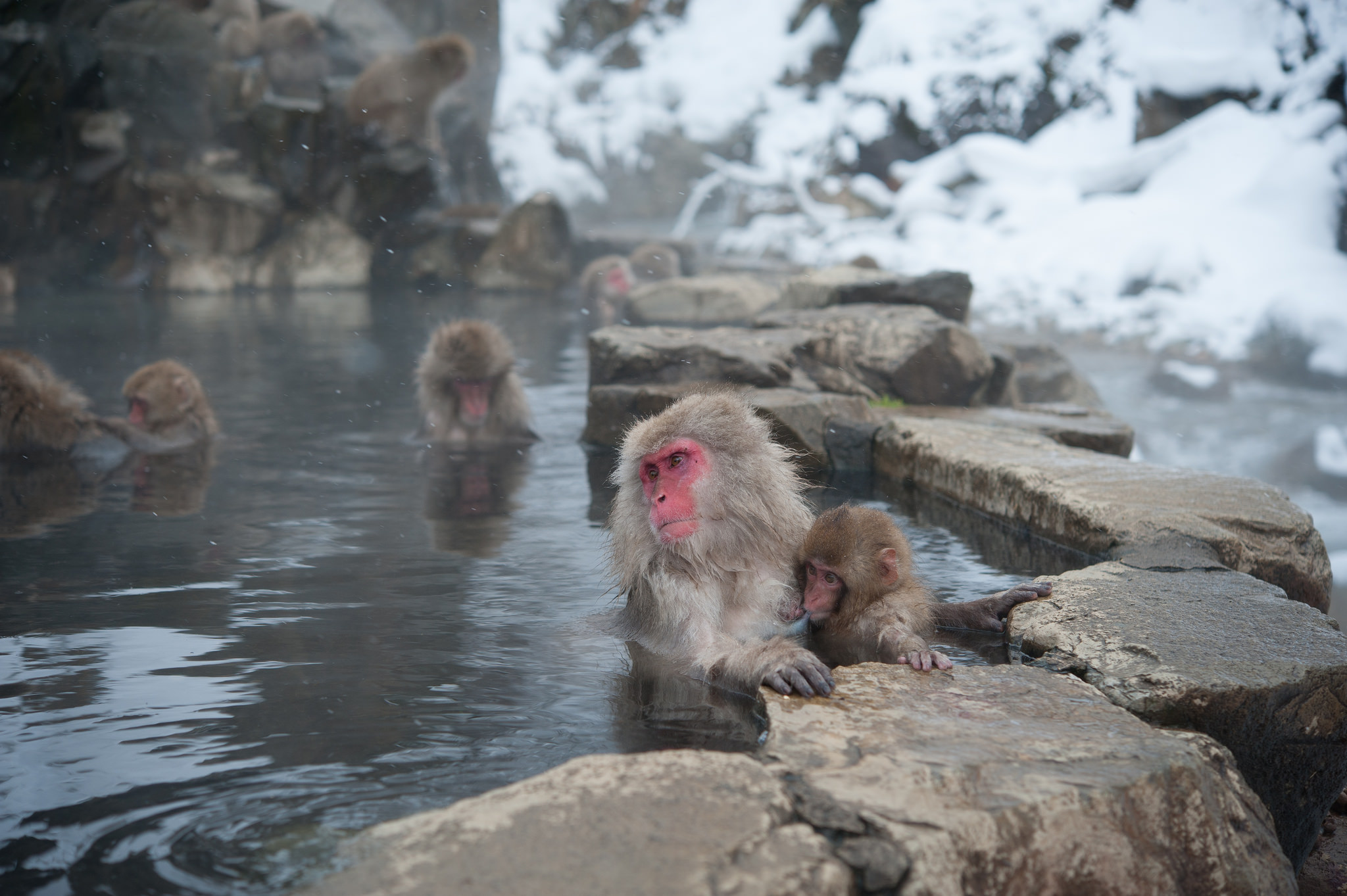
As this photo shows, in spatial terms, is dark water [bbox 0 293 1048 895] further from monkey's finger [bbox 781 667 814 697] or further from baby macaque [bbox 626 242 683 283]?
baby macaque [bbox 626 242 683 283]

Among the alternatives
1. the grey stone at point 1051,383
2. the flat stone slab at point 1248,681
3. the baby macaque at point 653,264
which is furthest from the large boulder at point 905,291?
the baby macaque at point 653,264

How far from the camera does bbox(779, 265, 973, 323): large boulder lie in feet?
24.9

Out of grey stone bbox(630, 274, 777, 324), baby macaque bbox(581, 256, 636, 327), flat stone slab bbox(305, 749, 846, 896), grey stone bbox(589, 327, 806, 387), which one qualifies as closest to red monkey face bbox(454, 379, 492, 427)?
grey stone bbox(589, 327, 806, 387)

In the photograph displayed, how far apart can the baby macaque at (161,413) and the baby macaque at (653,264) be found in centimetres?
844

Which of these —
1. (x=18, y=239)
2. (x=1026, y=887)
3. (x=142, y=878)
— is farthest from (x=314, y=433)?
(x=18, y=239)

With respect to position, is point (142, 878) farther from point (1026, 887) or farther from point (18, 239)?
point (18, 239)

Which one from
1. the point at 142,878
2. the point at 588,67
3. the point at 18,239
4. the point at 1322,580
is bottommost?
the point at 142,878

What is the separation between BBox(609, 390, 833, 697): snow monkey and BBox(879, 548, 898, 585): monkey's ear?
0.84 feet

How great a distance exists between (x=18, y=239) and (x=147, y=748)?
15.5 metres

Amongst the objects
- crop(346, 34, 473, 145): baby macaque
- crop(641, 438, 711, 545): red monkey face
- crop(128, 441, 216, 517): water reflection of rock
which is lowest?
crop(128, 441, 216, 517): water reflection of rock

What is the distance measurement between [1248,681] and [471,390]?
457 centimetres

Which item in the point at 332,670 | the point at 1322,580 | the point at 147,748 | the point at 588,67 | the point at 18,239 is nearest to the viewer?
the point at 147,748

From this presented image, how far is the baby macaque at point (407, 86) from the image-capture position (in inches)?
588

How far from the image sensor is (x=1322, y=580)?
329cm
